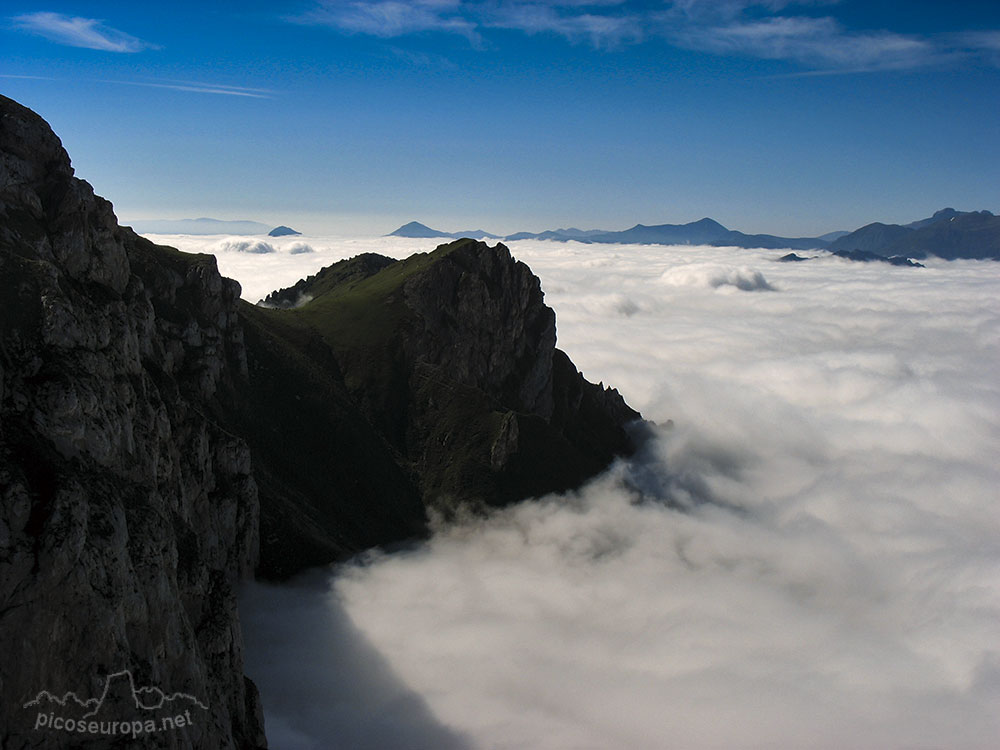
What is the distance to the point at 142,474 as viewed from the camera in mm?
53469

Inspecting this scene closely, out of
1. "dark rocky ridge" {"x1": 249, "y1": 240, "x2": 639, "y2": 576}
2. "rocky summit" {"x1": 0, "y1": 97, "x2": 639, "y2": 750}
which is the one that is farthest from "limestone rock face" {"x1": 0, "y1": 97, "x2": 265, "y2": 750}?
"dark rocky ridge" {"x1": 249, "y1": 240, "x2": 639, "y2": 576}

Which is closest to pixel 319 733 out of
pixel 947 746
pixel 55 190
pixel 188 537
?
pixel 188 537

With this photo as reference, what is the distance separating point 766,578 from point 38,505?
189349 mm

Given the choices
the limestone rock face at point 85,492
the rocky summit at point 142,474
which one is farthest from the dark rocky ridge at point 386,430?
the limestone rock face at point 85,492

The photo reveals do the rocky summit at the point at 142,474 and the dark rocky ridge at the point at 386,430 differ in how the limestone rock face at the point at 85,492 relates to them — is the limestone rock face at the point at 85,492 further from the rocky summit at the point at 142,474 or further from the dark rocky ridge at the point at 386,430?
the dark rocky ridge at the point at 386,430

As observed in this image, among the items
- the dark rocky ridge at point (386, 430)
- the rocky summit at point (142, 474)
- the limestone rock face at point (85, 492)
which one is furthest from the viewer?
the dark rocky ridge at point (386, 430)

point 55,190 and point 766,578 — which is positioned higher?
point 55,190

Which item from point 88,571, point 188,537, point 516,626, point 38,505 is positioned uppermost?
point 38,505

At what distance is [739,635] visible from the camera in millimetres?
146000

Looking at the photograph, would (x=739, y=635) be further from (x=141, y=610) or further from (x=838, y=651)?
(x=141, y=610)

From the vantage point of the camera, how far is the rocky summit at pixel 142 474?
117 ft

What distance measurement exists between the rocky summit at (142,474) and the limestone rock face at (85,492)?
142 millimetres

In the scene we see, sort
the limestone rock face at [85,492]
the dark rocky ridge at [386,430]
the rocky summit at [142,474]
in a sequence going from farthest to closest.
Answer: the dark rocky ridge at [386,430], the rocky summit at [142,474], the limestone rock face at [85,492]

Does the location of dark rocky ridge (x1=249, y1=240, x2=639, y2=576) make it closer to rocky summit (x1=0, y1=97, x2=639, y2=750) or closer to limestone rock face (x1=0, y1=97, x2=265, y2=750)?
rocky summit (x1=0, y1=97, x2=639, y2=750)
